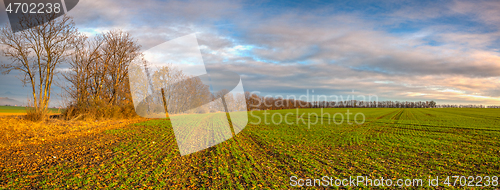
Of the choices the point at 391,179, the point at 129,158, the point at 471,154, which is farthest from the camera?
the point at 471,154

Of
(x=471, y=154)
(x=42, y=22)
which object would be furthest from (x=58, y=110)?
(x=471, y=154)

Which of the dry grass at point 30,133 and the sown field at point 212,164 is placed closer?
the sown field at point 212,164

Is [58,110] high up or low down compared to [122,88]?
down

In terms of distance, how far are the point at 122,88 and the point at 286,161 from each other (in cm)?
2334

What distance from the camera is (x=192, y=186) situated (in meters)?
6.54

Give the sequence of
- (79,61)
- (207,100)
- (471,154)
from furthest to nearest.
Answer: (207,100)
(79,61)
(471,154)

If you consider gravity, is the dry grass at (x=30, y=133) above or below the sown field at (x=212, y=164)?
above

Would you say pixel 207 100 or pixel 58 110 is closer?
pixel 58 110

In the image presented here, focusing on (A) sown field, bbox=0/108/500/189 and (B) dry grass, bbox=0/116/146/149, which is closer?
(A) sown field, bbox=0/108/500/189

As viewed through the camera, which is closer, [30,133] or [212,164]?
[212,164]

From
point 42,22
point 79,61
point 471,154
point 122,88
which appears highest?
point 42,22

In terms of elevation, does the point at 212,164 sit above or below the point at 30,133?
below

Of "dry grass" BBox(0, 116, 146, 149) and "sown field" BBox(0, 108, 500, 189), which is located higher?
"dry grass" BBox(0, 116, 146, 149)

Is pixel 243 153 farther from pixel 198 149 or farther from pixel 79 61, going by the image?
pixel 79 61
